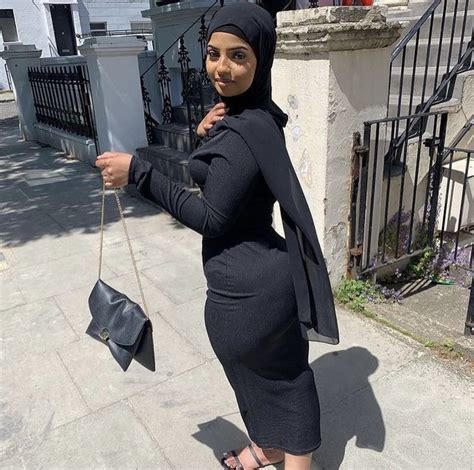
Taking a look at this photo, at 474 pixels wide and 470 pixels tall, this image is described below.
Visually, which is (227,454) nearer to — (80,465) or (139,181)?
(80,465)

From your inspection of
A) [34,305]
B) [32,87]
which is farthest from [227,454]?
[32,87]

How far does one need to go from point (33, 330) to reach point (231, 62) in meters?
2.64

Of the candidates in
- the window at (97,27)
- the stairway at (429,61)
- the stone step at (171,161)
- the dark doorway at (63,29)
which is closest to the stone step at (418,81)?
the stairway at (429,61)

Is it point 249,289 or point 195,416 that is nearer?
point 249,289

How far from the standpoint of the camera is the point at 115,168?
160 centimetres

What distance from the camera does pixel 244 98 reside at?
1.60 meters

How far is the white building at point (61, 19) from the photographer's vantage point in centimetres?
2400

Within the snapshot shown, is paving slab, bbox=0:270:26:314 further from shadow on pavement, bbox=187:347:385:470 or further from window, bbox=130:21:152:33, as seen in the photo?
window, bbox=130:21:152:33

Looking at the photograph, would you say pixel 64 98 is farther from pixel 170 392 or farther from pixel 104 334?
pixel 104 334

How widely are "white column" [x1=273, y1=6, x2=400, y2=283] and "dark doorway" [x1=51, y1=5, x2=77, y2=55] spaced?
24.9m

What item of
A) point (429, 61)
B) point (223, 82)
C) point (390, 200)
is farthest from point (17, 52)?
point (223, 82)

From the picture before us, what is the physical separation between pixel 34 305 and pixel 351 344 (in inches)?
92.3

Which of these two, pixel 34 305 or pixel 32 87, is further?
pixel 32 87

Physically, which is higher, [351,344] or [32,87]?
[32,87]
